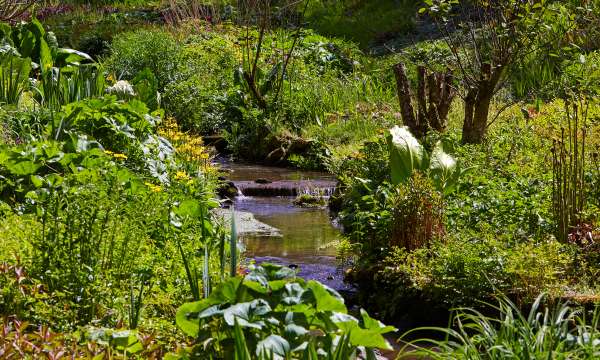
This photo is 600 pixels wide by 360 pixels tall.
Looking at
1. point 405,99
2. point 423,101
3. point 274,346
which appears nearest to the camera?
point 274,346

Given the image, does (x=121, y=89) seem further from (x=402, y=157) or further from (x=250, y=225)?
(x=402, y=157)

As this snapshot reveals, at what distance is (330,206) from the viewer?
10820 millimetres

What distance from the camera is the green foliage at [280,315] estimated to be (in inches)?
123

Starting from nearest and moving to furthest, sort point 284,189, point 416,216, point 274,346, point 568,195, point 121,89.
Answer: point 274,346 → point 416,216 → point 568,195 → point 121,89 → point 284,189

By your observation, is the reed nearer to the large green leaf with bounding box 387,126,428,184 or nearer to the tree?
the large green leaf with bounding box 387,126,428,184

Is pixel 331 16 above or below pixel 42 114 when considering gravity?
above

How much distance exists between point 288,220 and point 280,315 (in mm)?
6948

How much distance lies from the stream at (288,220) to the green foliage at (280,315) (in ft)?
13.4

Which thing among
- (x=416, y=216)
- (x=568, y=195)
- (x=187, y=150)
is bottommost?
(x=416, y=216)

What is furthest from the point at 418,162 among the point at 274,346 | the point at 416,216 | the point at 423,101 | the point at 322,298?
the point at 274,346

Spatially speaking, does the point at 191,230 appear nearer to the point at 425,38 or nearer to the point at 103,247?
the point at 103,247

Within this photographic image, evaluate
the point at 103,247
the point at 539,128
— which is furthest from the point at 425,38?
the point at 103,247

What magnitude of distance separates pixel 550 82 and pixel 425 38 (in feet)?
27.2

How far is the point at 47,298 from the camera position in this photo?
4.16 metres
